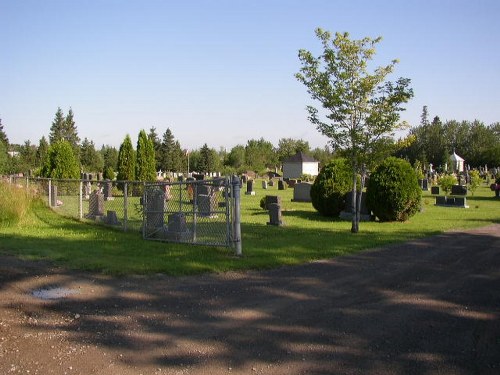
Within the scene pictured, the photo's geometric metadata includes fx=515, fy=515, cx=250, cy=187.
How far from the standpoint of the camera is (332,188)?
19016 mm

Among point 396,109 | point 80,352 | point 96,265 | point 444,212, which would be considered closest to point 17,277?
point 96,265

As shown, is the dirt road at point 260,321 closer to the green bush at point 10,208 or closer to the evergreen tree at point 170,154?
the green bush at point 10,208

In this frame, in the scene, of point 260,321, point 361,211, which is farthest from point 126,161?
point 260,321

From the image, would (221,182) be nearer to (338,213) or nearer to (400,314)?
(400,314)

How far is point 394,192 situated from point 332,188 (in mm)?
2839

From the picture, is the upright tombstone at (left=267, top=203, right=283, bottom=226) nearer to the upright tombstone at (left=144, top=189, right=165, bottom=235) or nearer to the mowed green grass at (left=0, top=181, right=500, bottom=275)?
the mowed green grass at (left=0, top=181, right=500, bottom=275)

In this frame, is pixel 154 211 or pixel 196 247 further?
pixel 154 211

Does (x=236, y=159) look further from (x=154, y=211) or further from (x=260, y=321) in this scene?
(x=260, y=321)

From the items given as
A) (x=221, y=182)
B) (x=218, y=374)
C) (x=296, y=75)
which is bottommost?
(x=218, y=374)

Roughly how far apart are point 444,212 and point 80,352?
18.8 m

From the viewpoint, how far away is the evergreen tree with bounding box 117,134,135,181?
113 feet

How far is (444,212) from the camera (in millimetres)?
21062

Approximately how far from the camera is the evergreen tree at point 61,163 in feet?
94.4

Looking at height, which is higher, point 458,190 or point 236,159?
point 236,159
